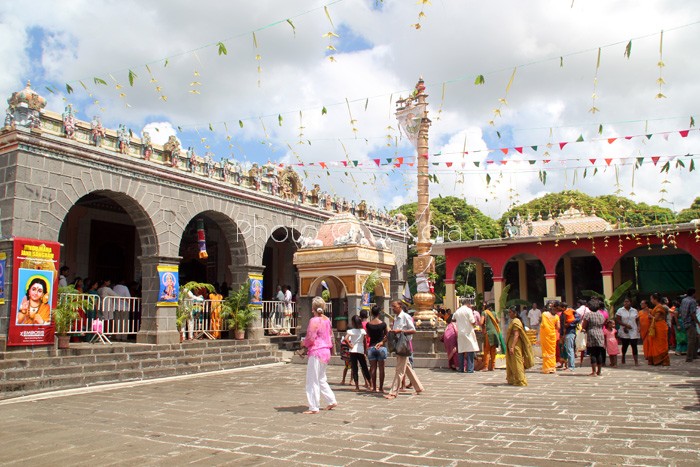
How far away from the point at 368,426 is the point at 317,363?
130cm

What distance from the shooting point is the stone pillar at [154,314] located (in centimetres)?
1316

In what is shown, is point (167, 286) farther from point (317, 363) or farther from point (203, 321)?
point (317, 363)

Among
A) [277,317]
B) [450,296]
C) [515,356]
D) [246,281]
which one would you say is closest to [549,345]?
[515,356]

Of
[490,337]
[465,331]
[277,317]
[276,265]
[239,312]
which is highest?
[276,265]

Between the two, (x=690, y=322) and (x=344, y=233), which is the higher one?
(x=344, y=233)

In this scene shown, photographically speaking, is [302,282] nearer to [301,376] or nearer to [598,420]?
[301,376]

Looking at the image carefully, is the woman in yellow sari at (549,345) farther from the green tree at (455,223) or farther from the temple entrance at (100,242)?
the green tree at (455,223)

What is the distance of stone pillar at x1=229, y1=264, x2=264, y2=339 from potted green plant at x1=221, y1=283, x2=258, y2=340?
0.61 ft

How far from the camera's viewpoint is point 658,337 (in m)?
11.8

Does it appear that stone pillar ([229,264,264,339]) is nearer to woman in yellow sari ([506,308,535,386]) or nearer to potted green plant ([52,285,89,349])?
potted green plant ([52,285,89,349])

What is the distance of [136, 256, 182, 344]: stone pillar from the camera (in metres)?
13.2

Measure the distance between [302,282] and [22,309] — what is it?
21.8 ft

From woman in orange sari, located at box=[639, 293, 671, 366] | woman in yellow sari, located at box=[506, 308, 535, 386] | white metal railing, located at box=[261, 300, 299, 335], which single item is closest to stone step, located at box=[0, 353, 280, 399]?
white metal railing, located at box=[261, 300, 299, 335]

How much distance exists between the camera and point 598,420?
20.5ft
